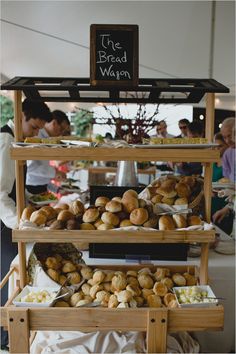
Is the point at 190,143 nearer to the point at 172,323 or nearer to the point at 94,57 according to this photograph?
the point at 94,57

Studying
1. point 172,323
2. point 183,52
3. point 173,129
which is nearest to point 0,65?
point 183,52

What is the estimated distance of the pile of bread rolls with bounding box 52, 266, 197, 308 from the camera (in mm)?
1134

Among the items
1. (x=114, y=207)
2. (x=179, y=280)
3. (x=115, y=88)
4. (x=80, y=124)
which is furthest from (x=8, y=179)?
(x=80, y=124)

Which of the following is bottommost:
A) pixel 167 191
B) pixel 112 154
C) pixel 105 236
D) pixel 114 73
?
pixel 105 236

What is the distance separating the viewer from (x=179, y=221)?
1.15 meters

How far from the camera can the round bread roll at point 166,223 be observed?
112 centimetres

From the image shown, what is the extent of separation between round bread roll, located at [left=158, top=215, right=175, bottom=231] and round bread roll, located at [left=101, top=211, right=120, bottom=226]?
137 mm

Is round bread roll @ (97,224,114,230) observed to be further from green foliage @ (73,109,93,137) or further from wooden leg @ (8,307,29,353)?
green foliage @ (73,109,93,137)

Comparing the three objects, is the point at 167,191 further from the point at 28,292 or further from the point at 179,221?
the point at 28,292

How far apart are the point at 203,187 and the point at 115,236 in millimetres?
398

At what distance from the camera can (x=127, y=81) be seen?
1.11 m

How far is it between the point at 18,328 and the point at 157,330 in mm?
404

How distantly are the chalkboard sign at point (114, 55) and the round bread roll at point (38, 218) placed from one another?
446mm

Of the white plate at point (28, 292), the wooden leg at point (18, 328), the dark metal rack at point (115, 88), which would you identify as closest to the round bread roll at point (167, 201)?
the dark metal rack at point (115, 88)
